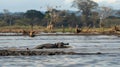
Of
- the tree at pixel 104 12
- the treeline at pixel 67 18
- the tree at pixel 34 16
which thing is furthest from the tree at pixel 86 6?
the tree at pixel 34 16

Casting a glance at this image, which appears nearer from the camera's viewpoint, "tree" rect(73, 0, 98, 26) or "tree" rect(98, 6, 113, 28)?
"tree" rect(98, 6, 113, 28)

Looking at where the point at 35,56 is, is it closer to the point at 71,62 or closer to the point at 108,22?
the point at 71,62

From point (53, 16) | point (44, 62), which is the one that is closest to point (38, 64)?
point (44, 62)

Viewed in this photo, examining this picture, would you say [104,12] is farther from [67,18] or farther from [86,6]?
[67,18]

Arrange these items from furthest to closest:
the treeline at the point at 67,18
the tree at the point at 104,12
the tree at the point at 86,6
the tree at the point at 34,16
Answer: the tree at the point at 86,6, the tree at the point at 34,16, the tree at the point at 104,12, the treeline at the point at 67,18

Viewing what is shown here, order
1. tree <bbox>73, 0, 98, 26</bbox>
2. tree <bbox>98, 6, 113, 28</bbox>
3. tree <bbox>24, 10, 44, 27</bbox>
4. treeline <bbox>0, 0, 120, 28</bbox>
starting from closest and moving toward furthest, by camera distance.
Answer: treeline <bbox>0, 0, 120, 28</bbox> → tree <bbox>98, 6, 113, 28</bbox> → tree <bbox>24, 10, 44, 27</bbox> → tree <bbox>73, 0, 98, 26</bbox>

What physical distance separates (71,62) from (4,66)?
16.3 ft

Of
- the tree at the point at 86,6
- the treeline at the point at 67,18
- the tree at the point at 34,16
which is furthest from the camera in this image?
the tree at the point at 86,6

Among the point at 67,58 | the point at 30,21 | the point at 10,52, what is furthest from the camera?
the point at 30,21

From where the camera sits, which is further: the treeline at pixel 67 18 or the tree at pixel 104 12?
the tree at pixel 104 12

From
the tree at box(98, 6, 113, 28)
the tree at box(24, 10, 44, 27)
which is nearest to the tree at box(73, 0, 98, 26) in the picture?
the tree at box(98, 6, 113, 28)

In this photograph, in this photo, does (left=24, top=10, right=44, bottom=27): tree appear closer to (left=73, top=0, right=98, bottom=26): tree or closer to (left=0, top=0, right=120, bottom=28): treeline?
(left=0, top=0, right=120, bottom=28): treeline

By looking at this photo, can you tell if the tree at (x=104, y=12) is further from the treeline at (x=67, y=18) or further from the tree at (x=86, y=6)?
the tree at (x=86, y=6)

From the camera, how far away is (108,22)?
130 meters
